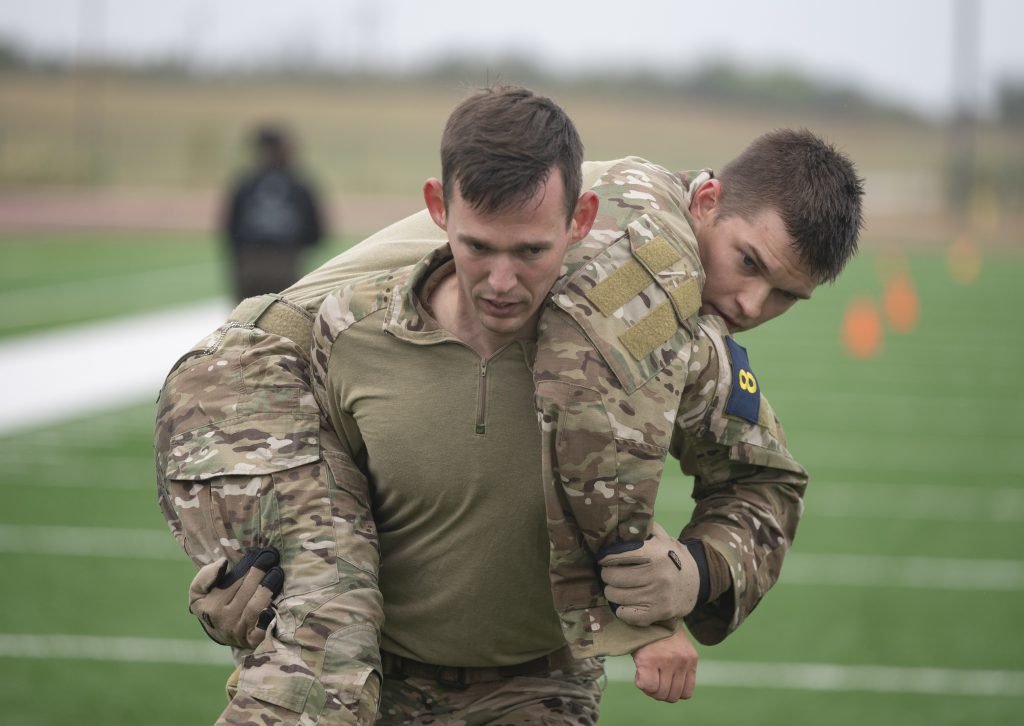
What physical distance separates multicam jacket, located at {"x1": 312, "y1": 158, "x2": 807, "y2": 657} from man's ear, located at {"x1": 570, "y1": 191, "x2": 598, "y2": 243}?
0.13 ft

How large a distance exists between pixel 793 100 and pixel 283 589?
63283mm

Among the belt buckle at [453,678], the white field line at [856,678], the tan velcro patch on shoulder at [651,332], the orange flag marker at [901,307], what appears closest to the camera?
the tan velcro patch on shoulder at [651,332]

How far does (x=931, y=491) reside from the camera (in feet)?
Result: 35.5

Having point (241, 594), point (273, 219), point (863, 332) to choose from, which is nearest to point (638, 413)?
point (241, 594)

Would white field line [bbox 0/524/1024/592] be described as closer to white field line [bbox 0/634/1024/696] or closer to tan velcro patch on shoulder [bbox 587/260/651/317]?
white field line [bbox 0/634/1024/696]

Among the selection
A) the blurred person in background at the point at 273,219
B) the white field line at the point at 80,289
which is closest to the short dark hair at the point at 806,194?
the blurred person in background at the point at 273,219

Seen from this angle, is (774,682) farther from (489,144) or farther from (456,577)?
(489,144)

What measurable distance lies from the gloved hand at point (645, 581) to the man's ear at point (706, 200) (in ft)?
2.63

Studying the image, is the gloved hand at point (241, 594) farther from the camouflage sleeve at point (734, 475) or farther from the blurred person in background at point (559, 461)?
the camouflage sleeve at point (734, 475)

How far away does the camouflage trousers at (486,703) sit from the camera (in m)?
3.25

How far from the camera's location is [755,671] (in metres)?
7.15

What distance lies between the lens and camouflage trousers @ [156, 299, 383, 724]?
2830 millimetres

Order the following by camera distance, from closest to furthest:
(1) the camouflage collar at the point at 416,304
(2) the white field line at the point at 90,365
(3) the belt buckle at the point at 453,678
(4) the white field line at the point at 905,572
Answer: (1) the camouflage collar at the point at 416,304
(3) the belt buckle at the point at 453,678
(4) the white field line at the point at 905,572
(2) the white field line at the point at 90,365

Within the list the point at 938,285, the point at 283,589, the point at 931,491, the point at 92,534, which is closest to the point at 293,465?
the point at 283,589
